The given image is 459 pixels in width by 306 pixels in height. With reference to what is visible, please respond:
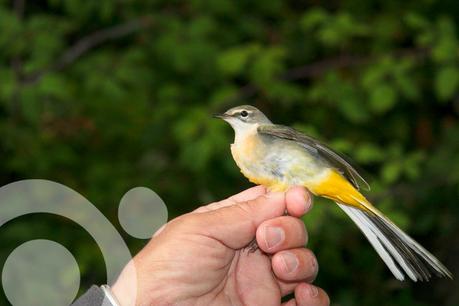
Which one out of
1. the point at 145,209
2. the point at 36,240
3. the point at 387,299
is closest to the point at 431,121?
the point at 387,299

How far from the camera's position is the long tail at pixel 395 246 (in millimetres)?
2828

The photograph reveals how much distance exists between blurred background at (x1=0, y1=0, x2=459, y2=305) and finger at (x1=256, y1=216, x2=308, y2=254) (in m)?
1.38

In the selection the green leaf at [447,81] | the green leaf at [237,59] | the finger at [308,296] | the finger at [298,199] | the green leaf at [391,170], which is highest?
the green leaf at [237,59]

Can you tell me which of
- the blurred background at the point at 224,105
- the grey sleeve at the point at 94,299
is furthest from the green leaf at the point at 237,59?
the grey sleeve at the point at 94,299

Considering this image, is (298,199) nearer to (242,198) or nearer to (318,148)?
(318,148)

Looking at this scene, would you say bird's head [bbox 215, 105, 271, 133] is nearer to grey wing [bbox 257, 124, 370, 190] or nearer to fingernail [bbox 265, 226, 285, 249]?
grey wing [bbox 257, 124, 370, 190]

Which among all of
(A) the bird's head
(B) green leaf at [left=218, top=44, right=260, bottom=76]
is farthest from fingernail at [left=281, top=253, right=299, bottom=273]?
(B) green leaf at [left=218, top=44, right=260, bottom=76]

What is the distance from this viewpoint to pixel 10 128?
18.9 feet

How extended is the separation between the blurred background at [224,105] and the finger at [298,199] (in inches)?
61.2

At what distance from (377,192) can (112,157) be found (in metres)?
3.01

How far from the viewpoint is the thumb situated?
3.07m

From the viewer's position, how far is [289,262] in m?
3.23

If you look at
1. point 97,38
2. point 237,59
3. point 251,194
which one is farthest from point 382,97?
point 97,38

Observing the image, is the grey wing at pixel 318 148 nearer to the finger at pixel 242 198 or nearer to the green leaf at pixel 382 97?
the finger at pixel 242 198
